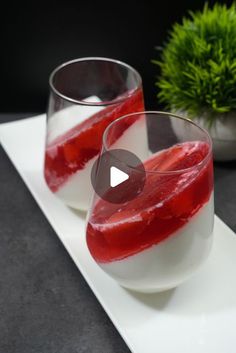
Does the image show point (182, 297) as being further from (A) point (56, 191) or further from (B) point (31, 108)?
(B) point (31, 108)

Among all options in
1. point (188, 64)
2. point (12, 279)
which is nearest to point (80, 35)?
point (188, 64)

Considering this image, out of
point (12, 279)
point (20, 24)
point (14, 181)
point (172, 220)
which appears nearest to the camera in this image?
point (172, 220)

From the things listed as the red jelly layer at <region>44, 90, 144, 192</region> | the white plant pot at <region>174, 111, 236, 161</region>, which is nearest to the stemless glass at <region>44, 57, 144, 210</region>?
the red jelly layer at <region>44, 90, 144, 192</region>

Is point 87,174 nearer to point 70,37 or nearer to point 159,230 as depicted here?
point 159,230

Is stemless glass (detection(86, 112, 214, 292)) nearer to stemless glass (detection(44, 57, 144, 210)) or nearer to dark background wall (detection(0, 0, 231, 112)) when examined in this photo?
stemless glass (detection(44, 57, 144, 210))

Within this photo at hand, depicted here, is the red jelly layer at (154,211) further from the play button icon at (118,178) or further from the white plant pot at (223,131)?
the white plant pot at (223,131)

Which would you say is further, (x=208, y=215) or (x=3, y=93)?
(x=3, y=93)
